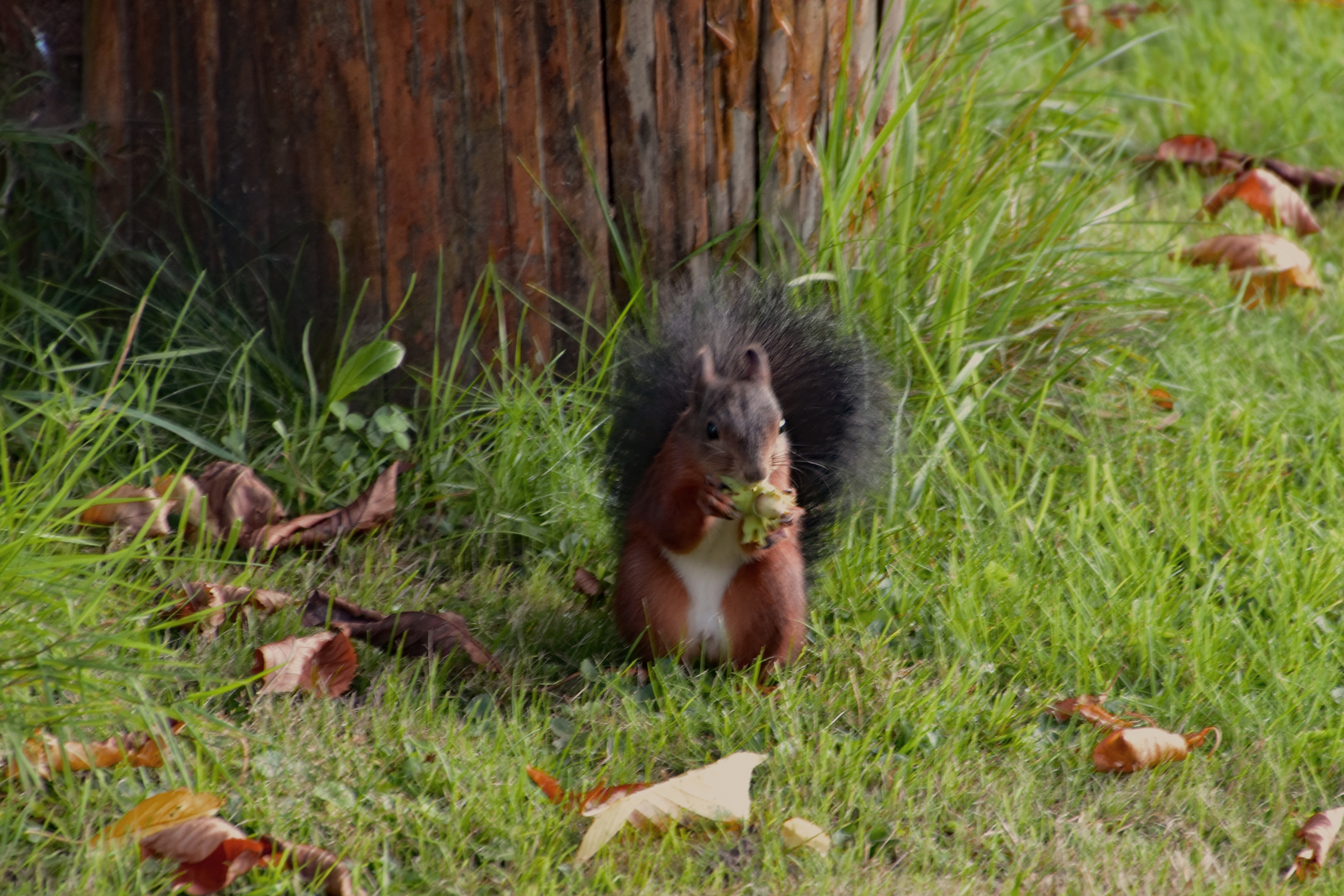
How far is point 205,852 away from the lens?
193 centimetres

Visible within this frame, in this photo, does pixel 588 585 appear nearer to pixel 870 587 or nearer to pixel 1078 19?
pixel 870 587

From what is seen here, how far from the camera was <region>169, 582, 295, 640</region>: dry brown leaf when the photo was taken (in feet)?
8.21

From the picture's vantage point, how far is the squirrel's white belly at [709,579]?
2.33 metres

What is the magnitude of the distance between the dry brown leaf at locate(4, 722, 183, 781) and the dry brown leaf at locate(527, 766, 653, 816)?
559mm

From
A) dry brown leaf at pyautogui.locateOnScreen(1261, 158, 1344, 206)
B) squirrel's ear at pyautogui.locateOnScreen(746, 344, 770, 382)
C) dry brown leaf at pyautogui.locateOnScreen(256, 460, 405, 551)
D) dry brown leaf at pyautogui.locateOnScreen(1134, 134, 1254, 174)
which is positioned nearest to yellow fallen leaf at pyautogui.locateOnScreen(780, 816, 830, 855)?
squirrel's ear at pyautogui.locateOnScreen(746, 344, 770, 382)

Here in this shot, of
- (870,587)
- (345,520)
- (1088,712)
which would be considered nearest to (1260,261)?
(870,587)

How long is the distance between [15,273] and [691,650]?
1.69m

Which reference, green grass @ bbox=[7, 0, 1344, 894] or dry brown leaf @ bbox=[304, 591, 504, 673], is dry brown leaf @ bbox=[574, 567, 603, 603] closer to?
green grass @ bbox=[7, 0, 1344, 894]

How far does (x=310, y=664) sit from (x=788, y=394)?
3.12ft

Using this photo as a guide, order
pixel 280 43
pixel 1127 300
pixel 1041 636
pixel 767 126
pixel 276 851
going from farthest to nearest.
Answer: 1. pixel 1127 300
2. pixel 767 126
3. pixel 280 43
4. pixel 1041 636
5. pixel 276 851

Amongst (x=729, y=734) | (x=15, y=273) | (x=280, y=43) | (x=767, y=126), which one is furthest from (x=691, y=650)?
(x=15, y=273)

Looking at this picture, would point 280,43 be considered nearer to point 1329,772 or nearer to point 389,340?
point 389,340

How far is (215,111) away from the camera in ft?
9.63

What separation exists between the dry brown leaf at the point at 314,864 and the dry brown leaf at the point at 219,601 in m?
0.60
